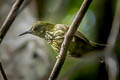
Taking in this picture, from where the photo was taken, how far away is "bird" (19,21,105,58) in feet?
11.4

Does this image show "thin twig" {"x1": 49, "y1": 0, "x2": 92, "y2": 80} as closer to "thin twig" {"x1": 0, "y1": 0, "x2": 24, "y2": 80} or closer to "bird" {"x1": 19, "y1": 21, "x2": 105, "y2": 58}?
"thin twig" {"x1": 0, "y1": 0, "x2": 24, "y2": 80}

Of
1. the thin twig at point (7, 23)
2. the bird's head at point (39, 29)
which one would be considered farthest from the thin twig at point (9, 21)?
the bird's head at point (39, 29)

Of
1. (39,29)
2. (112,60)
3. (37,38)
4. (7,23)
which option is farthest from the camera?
(37,38)

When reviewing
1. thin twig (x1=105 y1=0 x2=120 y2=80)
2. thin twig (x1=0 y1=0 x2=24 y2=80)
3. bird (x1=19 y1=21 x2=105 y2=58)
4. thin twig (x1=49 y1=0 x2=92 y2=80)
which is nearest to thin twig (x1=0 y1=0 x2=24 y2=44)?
thin twig (x1=0 y1=0 x2=24 y2=80)

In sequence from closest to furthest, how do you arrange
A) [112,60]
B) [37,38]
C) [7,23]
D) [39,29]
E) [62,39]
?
[112,60] → [7,23] → [62,39] → [39,29] → [37,38]

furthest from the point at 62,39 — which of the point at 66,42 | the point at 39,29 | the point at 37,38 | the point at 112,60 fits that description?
the point at 112,60

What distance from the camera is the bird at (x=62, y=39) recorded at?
3482mm

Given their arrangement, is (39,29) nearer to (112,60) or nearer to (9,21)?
(9,21)

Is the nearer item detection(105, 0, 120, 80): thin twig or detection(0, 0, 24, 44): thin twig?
detection(105, 0, 120, 80): thin twig

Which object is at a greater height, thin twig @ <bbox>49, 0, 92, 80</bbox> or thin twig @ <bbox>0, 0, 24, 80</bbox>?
thin twig @ <bbox>0, 0, 24, 80</bbox>

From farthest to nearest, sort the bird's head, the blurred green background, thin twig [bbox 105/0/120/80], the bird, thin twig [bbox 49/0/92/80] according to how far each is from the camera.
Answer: the blurred green background < the bird's head < the bird < thin twig [bbox 49/0/92/80] < thin twig [bbox 105/0/120/80]

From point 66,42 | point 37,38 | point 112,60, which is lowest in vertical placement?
point 112,60

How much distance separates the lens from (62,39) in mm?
3553

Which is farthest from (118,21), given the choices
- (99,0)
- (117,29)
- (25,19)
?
(25,19)
